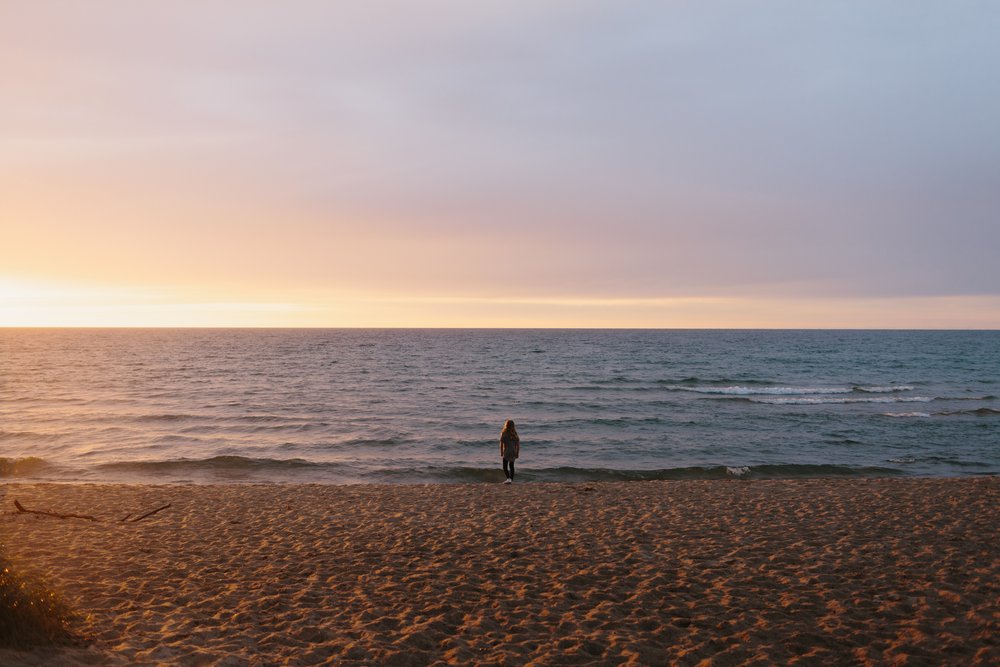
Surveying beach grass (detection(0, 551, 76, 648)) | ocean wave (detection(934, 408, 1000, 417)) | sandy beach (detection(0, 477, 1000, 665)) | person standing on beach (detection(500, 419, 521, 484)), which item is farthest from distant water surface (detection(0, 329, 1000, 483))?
beach grass (detection(0, 551, 76, 648))

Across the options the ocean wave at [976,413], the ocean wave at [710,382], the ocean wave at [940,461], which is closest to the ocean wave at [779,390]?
the ocean wave at [710,382]

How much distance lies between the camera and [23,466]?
2227 centimetres

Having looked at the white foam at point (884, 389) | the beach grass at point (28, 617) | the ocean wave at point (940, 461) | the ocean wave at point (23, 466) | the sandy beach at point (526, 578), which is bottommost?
the ocean wave at point (940, 461)

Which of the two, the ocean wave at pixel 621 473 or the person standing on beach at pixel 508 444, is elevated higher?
the person standing on beach at pixel 508 444

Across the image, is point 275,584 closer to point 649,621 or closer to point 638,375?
point 649,621

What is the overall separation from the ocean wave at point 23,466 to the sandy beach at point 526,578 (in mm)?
7458

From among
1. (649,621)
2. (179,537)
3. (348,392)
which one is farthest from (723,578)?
(348,392)

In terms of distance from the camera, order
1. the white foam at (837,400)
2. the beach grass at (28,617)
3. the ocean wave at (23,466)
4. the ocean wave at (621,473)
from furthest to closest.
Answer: the white foam at (837,400) → the ocean wave at (621,473) → the ocean wave at (23,466) → the beach grass at (28,617)

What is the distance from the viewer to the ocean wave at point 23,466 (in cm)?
2150

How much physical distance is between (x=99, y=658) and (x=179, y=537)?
5.93 meters

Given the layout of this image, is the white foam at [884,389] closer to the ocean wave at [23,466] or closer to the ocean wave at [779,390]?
the ocean wave at [779,390]

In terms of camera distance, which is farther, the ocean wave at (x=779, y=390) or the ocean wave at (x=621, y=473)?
the ocean wave at (x=779, y=390)

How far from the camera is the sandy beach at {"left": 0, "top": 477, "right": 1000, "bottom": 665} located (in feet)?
23.9

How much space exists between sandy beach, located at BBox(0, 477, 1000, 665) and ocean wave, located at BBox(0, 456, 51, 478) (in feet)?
24.5
